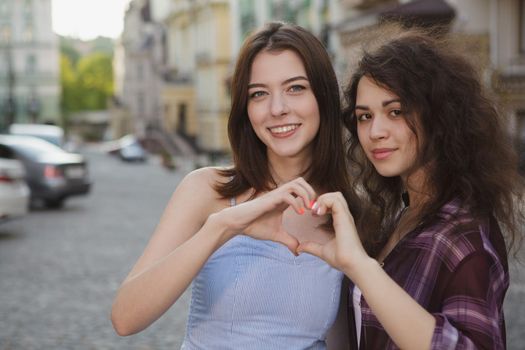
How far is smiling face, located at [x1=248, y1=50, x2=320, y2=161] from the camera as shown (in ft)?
9.14

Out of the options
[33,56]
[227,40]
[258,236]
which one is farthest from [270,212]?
[33,56]

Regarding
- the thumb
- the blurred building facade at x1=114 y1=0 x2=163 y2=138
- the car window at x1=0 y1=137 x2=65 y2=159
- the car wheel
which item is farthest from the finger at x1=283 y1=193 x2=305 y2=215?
the blurred building facade at x1=114 y1=0 x2=163 y2=138

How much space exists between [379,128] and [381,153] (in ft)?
0.33

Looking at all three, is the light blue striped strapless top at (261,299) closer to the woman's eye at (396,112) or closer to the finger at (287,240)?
the finger at (287,240)

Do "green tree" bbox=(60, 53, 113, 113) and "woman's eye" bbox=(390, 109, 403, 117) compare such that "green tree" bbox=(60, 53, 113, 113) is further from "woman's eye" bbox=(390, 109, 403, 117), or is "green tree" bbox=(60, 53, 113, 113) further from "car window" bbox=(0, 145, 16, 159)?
"woman's eye" bbox=(390, 109, 403, 117)

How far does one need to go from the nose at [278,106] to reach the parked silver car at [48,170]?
50.0 feet

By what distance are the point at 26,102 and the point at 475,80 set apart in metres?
86.0

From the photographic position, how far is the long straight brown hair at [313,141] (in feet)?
9.23

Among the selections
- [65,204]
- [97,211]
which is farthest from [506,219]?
[65,204]

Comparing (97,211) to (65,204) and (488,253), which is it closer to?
(65,204)

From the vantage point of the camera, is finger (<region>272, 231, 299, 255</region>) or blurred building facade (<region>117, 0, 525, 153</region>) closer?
finger (<region>272, 231, 299, 255</region>)

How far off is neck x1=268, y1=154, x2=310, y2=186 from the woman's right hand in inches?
24.0

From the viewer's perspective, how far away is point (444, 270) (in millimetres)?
2164

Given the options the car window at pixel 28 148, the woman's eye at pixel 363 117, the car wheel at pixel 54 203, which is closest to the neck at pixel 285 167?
the woman's eye at pixel 363 117
